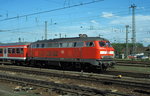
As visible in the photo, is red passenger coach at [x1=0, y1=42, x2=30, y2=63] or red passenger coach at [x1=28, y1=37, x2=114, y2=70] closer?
red passenger coach at [x1=28, y1=37, x2=114, y2=70]

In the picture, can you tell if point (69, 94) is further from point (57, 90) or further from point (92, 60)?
point (92, 60)

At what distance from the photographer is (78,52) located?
807 inches

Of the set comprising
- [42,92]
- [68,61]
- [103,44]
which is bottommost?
[42,92]

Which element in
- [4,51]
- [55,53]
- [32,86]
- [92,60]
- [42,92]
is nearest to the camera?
[42,92]

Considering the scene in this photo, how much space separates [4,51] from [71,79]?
2046 cm

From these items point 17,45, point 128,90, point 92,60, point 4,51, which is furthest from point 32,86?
point 4,51

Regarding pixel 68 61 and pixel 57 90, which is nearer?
pixel 57 90

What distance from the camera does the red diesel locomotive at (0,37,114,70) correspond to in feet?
63.0

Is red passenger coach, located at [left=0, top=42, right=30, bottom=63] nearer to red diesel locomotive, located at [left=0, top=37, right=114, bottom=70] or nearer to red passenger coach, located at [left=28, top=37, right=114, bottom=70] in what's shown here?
red diesel locomotive, located at [left=0, top=37, right=114, bottom=70]

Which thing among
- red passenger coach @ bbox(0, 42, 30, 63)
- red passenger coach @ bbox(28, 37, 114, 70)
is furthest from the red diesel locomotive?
red passenger coach @ bbox(0, 42, 30, 63)

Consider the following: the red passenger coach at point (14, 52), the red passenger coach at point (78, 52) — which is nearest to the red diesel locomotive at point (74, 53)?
the red passenger coach at point (78, 52)

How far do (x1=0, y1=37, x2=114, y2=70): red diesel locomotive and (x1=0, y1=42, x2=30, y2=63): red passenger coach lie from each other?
1730 mm

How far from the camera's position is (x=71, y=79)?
16031mm

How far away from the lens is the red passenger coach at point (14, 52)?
29.4 metres
